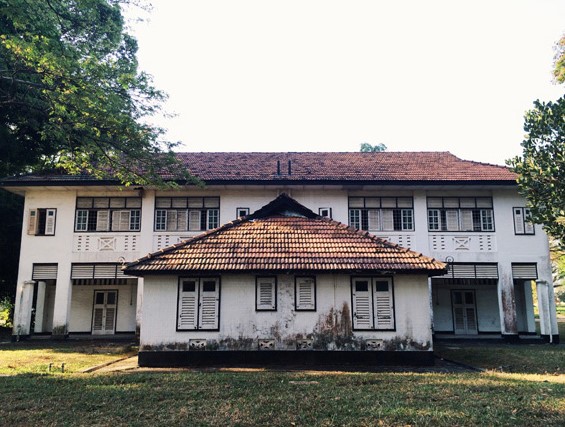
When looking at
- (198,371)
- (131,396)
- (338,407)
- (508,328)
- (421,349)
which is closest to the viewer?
(338,407)

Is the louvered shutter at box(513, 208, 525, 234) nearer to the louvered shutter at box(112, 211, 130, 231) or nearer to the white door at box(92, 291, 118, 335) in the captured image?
the louvered shutter at box(112, 211, 130, 231)

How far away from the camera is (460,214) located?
60.8 ft

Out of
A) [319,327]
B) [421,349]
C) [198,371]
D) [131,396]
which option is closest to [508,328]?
[421,349]

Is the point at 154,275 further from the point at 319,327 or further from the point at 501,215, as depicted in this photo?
the point at 501,215

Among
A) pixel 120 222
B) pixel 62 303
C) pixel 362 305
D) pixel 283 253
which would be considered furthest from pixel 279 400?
pixel 62 303

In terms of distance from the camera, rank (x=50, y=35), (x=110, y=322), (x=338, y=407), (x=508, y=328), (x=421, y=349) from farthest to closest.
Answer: (x=110, y=322), (x=508, y=328), (x=50, y=35), (x=421, y=349), (x=338, y=407)

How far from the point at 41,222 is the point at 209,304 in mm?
10955

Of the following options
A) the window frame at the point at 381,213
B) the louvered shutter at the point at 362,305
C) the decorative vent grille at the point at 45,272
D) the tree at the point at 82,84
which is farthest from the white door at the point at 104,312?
the louvered shutter at the point at 362,305

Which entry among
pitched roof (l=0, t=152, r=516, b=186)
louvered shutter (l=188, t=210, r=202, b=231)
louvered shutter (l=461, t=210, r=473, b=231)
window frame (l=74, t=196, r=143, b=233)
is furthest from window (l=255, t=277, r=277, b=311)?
louvered shutter (l=461, t=210, r=473, b=231)

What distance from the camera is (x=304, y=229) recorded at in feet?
45.6

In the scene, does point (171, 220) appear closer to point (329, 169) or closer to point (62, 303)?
point (62, 303)

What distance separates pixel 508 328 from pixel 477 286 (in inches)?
125

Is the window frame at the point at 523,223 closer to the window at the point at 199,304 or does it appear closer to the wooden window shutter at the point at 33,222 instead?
the window at the point at 199,304

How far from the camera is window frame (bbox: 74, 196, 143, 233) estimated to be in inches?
737
